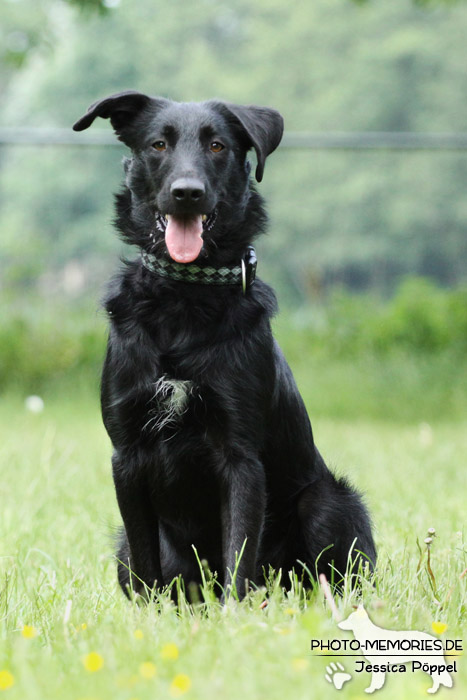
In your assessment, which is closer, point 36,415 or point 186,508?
point 186,508

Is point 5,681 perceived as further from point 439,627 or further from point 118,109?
Answer: point 118,109

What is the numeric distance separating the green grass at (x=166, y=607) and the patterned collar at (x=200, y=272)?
936 mm

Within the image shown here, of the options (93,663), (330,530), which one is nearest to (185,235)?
(330,530)

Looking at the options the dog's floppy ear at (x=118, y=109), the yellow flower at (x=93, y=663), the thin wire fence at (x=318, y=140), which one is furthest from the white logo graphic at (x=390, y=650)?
the thin wire fence at (x=318, y=140)

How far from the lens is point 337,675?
4.93ft

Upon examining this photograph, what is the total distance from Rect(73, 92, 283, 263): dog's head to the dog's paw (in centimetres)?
129

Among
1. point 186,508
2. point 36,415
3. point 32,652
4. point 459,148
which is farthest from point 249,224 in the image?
point 459,148

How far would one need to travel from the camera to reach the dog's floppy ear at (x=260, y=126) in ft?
8.36

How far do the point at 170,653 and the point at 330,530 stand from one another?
4.13ft

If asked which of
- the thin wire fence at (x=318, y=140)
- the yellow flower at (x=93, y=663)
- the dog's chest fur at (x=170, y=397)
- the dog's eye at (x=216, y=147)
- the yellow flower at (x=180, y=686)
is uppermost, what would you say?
the thin wire fence at (x=318, y=140)

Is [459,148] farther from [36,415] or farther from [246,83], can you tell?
[246,83]

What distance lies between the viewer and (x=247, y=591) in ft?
7.30

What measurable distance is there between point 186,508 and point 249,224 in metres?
0.91

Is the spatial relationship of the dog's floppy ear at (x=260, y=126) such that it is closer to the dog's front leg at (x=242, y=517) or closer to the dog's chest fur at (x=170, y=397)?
the dog's chest fur at (x=170, y=397)
